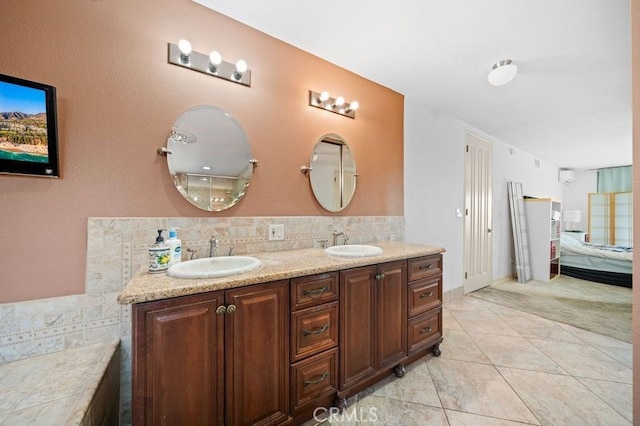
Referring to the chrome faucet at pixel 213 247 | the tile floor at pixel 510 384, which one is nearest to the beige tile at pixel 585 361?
the tile floor at pixel 510 384

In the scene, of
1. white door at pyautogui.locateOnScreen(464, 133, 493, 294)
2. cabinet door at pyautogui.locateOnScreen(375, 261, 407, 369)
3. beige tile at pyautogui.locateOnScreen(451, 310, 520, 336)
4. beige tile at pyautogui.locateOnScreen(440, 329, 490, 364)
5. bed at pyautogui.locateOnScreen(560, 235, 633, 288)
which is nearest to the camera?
cabinet door at pyautogui.locateOnScreen(375, 261, 407, 369)

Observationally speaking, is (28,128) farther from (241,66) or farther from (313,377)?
(313,377)

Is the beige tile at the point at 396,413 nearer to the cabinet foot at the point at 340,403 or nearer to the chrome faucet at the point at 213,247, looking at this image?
the cabinet foot at the point at 340,403

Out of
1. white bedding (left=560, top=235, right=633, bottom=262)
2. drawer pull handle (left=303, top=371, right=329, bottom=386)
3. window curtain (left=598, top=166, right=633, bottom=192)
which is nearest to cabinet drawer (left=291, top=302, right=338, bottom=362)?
drawer pull handle (left=303, top=371, right=329, bottom=386)

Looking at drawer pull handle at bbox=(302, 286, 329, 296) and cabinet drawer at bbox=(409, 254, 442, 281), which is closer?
drawer pull handle at bbox=(302, 286, 329, 296)

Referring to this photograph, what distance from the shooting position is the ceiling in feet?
5.12

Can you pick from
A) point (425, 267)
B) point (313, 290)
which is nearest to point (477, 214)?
point (425, 267)

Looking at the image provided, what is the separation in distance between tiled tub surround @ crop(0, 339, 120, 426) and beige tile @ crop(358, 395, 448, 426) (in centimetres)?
128

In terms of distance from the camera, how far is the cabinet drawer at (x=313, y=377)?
1.28 m

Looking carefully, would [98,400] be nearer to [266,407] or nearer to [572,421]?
[266,407]

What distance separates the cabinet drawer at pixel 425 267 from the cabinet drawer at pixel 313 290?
0.71 metres

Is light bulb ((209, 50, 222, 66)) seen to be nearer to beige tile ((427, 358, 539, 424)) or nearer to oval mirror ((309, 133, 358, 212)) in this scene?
oval mirror ((309, 133, 358, 212))

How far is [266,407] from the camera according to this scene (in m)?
1.18

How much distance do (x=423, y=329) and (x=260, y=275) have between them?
146cm
